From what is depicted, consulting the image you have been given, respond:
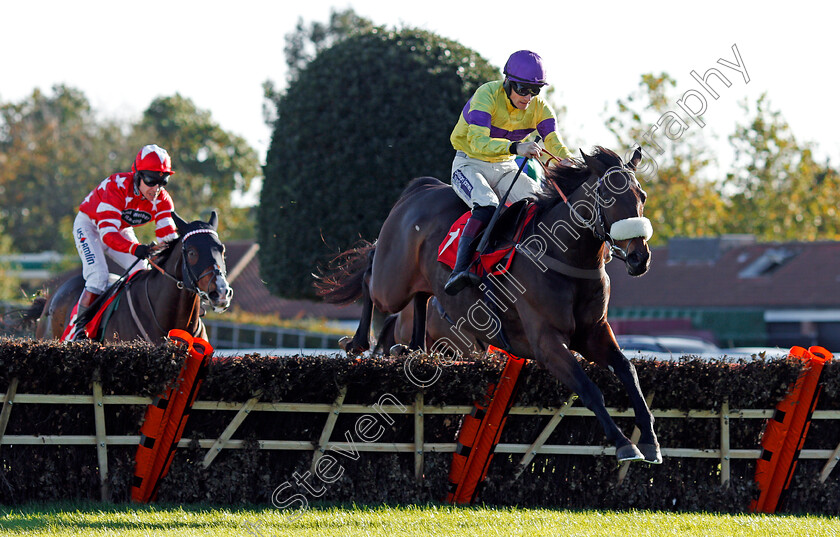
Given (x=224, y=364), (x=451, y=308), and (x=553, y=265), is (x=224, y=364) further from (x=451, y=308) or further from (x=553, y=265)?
(x=553, y=265)

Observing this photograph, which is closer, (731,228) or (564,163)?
(564,163)

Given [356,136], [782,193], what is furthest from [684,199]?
[356,136]

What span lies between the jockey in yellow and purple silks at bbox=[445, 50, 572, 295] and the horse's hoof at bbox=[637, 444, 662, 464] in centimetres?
150

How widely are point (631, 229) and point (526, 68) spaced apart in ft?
4.72

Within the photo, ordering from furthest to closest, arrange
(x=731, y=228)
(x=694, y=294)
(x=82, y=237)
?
(x=731, y=228) < (x=694, y=294) < (x=82, y=237)

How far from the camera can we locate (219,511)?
5449mm

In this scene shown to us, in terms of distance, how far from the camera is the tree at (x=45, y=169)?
187ft

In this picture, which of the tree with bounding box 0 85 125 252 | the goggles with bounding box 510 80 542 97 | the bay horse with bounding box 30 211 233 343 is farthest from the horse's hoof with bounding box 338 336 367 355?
the tree with bounding box 0 85 125 252

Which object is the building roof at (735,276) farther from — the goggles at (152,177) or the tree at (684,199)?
the goggles at (152,177)

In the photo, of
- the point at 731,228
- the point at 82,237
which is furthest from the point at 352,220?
the point at 731,228

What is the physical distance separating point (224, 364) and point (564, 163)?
2.47 m

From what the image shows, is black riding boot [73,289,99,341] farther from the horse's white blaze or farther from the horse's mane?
the horse's white blaze

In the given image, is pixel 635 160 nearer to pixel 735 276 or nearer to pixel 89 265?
pixel 89 265

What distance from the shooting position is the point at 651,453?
5348mm
